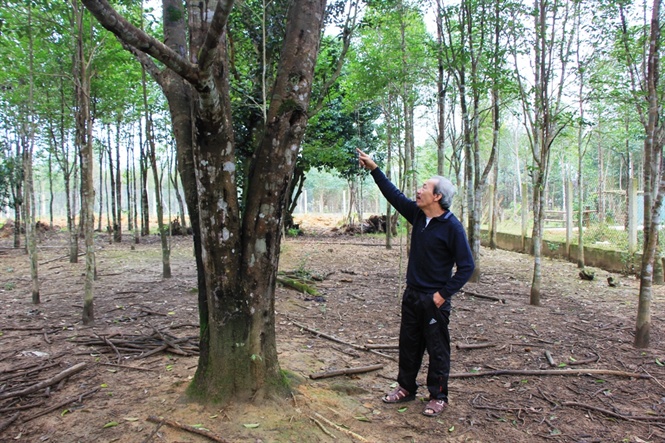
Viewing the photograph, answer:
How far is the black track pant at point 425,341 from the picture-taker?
3258 millimetres

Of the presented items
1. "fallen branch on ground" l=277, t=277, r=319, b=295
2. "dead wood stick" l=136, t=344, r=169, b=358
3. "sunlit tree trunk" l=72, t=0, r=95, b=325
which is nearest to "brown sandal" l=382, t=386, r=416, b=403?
"dead wood stick" l=136, t=344, r=169, b=358

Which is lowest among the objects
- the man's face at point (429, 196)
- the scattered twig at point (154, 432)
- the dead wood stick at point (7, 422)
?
the dead wood stick at point (7, 422)

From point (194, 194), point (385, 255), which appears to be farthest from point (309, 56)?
point (385, 255)

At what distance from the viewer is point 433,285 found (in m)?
3.27

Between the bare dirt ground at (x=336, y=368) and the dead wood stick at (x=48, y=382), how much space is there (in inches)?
0.6

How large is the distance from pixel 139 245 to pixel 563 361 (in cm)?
1512

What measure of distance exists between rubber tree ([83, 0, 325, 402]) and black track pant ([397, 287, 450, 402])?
105 centimetres

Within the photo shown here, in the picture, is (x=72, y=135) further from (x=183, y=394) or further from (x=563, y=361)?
(x=563, y=361)

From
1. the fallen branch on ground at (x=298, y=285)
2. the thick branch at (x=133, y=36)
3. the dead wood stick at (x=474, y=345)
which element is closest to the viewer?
the thick branch at (x=133, y=36)

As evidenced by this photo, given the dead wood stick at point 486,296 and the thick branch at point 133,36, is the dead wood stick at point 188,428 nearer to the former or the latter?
the thick branch at point 133,36

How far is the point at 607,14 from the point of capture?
7508mm

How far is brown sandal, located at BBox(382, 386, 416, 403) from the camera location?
345 centimetres

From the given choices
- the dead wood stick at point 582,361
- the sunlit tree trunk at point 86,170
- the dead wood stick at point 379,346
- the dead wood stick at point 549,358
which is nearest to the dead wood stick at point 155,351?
the sunlit tree trunk at point 86,170

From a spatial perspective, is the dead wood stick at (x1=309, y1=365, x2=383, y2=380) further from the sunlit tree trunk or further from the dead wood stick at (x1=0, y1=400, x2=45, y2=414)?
the sunlit tree trunk
